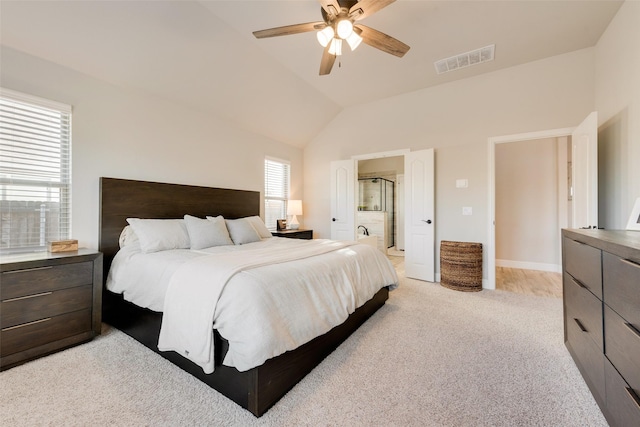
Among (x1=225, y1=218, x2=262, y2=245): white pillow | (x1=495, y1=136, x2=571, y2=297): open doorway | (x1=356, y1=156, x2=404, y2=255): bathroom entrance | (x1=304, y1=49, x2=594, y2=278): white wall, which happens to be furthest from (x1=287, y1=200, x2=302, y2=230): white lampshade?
(x1=495, y1=136, x2=571, y2=297): open doorway

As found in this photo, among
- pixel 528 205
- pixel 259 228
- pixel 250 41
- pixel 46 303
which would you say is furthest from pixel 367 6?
pixel 528 205

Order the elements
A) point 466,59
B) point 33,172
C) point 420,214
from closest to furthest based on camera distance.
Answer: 1. point 33,172
2. point 466,59
3. point 420,214

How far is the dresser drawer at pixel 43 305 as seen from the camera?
71.8 inches

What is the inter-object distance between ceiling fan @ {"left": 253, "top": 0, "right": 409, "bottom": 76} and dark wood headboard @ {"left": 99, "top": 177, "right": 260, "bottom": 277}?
2.07 meters

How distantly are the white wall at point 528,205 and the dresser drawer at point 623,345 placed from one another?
4212mm

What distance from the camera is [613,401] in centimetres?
122

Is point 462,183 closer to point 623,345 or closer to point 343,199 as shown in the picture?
point 343,199

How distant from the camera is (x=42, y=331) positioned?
197 centimetres

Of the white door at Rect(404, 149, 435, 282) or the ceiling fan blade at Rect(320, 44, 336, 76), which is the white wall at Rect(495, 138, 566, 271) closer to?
the white door at Rect(404, 149, 435, 282)

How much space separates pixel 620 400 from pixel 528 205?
4.56 meters

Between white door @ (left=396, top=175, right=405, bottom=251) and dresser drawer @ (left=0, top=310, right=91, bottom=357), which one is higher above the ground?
white door @ (left=396, top=175, right=405, bottom=251)

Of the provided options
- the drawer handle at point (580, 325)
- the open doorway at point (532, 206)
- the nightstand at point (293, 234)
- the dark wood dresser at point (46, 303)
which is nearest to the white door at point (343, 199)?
the nightstand at point (293, 234)

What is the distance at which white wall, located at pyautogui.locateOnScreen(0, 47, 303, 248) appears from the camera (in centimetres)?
240

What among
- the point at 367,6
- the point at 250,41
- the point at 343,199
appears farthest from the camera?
the point at 343,199
